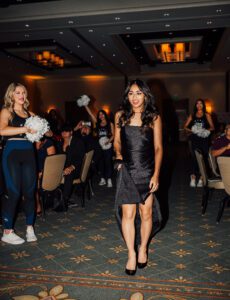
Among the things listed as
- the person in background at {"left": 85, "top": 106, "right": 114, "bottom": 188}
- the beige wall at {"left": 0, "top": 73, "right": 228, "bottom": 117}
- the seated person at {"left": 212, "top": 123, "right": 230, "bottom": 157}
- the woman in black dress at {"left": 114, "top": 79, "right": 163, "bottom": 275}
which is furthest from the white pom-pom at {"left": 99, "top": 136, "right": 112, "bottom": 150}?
the beige wall at {"left": 0, "top": 73, "right": 228, "bottom": 117}

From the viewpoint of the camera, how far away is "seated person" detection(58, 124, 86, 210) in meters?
5.10

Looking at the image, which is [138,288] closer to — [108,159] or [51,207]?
[51,207]

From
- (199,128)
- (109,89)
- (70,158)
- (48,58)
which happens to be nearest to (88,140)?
(70,158)

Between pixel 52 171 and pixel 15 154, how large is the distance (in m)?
1.05

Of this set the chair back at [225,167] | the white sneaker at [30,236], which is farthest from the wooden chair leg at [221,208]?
the white sneaker at [30,236]

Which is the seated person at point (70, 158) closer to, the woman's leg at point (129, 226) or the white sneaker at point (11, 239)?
the white sneaker at point (11, 239)

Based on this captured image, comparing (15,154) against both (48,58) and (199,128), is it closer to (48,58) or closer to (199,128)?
(199,128)

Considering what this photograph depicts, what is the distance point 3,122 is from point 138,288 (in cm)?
207

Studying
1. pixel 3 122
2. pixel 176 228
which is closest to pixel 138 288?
pixel 176 228

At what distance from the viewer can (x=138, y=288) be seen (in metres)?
2.55

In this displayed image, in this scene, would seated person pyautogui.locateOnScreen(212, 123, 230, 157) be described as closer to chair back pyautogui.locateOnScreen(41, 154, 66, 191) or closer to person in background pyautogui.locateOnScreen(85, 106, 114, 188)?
chair back pyautogui.locateOnScreen(41, 154, 66, 191)

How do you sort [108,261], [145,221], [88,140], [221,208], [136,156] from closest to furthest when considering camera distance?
1. [136,156]
2. [145,221]
3. [108,261]
4. [221,208]
5. [88,140]

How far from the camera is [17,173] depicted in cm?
349

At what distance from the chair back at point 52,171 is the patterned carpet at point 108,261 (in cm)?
49
